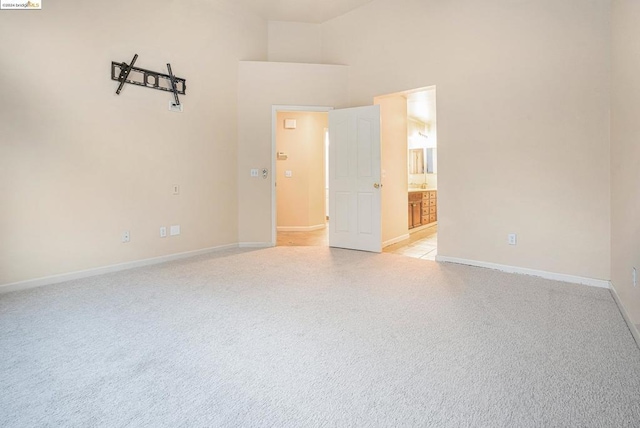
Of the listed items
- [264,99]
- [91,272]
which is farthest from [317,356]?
[264,99]

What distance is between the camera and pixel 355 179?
4.78m

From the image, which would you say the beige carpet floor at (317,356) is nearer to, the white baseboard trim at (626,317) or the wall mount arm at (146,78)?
the white baseboard trim at (626,317)

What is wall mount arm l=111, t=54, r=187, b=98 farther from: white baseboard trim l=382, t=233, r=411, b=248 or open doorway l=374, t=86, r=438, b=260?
white baseboard trim l=382, t=233, r=411, b=248

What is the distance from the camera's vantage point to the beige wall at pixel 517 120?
3.02m

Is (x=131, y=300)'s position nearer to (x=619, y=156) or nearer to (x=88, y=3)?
(x=88, y=3)

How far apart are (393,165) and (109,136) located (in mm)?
3967

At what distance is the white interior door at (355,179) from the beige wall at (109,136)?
1557 mm

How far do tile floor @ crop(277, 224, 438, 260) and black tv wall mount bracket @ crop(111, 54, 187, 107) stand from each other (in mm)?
2754

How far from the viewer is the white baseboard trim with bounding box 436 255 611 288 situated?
9.98 feet

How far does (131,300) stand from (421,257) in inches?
134

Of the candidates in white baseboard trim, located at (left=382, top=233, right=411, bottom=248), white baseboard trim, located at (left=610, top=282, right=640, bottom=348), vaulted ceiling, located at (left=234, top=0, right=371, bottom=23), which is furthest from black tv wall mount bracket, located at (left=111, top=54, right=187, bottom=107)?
white baseboard trim, located at (left=610, top=282, right=640, bottom=348)

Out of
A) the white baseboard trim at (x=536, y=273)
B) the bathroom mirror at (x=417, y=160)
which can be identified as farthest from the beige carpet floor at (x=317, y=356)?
the bathroom mirror at (x=417, y=160)

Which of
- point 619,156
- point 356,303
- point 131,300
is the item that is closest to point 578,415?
point 356,303

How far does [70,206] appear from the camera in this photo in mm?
3273
